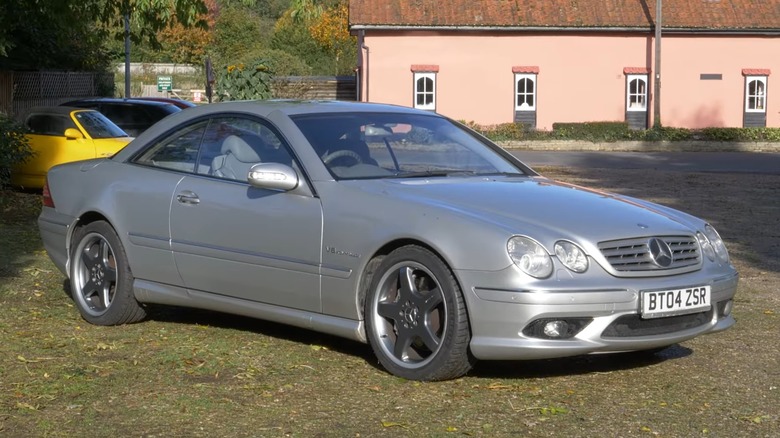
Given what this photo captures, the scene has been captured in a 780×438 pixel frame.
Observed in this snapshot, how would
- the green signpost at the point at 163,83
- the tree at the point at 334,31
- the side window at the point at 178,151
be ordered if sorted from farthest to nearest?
the tree at the point at 334,31, the green signpost at the point at 163,83, the side window at the point at 178,151

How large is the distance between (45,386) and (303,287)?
4.66 feet

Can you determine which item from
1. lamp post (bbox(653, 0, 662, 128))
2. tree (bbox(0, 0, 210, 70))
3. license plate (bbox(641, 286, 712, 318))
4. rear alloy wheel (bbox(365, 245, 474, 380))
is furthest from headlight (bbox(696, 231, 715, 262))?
lamp post (bbox(653, 0, 662, 128))

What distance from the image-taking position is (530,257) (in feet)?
19.4

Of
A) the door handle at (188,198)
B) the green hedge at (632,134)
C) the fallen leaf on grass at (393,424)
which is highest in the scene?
the green hedge at (632,134)

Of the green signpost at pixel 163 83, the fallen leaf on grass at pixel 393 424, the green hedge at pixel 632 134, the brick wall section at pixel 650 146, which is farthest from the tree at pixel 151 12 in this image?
the green signpost at pixel 163 83

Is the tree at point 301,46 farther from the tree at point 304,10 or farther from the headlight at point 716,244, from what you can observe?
the headlight at point 716,244

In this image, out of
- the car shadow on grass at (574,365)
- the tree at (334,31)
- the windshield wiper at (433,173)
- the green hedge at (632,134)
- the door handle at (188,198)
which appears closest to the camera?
the car shadow on grass at (574,365)

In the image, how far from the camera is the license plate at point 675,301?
6047 millimetres

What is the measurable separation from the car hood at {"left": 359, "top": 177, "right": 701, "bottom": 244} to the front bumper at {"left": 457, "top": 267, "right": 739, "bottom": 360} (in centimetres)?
25

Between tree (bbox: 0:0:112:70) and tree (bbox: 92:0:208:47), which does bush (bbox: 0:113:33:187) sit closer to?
tree (bbox: 0:0:112:70)

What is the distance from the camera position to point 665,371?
6.62 meters

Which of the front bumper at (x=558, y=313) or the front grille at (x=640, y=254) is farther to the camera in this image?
the front grille at (x=640, y=254)

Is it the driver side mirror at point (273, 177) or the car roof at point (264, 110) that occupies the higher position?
the car roof at point (264, 110)

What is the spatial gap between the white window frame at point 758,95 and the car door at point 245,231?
41.2m
